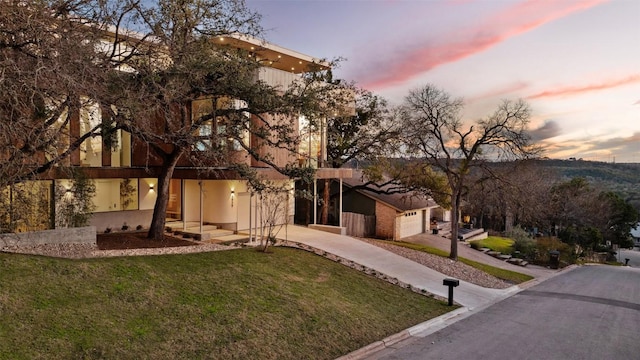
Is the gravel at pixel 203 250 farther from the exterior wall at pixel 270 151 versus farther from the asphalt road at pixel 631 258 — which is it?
the asphalt road at pixel 631 258

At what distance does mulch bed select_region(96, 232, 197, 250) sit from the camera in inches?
537

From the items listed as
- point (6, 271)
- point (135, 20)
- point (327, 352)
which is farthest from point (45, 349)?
point (135, 20)

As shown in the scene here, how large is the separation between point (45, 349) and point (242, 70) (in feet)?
30.1

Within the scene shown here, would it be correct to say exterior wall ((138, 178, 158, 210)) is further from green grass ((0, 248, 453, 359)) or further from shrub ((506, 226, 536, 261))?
shrub ((506, 226, 536, 261))

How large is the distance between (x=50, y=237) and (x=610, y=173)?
11504cm

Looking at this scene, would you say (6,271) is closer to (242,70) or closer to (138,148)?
(242,70)

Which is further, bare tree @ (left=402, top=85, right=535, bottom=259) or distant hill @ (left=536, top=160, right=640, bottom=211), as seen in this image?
distant hill @ (left=536, top=160, right=640, bottom=211)

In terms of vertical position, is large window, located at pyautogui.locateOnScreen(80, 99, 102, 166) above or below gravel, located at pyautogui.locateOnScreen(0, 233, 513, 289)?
above

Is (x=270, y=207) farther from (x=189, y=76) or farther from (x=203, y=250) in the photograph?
(x=189, y=76)

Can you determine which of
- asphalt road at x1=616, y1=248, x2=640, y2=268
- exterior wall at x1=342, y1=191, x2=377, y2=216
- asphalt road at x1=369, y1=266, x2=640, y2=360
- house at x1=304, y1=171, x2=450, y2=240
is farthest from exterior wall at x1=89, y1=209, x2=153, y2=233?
asphalt road at x1=616, y1=248, x2=640, y2=268

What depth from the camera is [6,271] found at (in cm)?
827

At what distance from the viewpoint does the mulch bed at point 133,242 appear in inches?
537

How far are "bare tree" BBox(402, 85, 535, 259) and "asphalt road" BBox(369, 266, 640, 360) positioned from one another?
6852 millimetres

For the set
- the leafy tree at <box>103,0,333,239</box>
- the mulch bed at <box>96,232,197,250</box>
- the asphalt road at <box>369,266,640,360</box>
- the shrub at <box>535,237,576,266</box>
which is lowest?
the shrub at <box>535,237,576,266</box>
